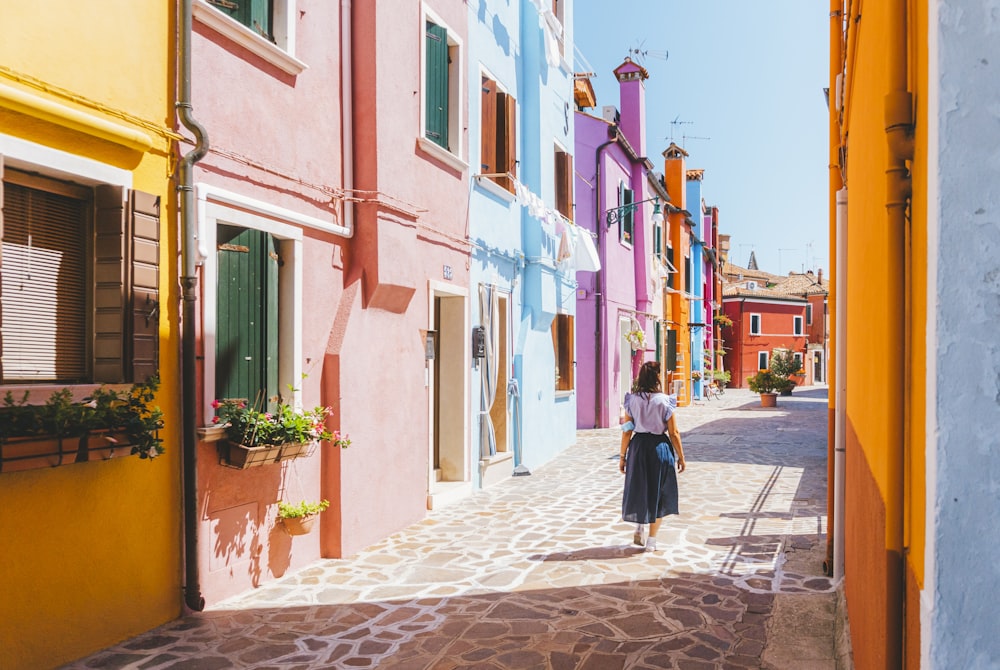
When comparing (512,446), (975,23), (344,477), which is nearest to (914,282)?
(975,23)

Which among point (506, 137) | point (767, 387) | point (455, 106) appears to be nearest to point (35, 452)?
point (455, 106)

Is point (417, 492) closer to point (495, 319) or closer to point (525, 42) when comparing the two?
point (495, 319)

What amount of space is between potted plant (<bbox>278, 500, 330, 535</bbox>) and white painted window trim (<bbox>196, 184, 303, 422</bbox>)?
0.86 m

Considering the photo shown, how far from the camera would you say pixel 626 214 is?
21547mm

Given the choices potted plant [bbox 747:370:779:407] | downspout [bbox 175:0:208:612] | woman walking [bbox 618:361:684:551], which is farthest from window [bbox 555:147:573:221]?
potted plant [bbox 747:370:779:407]

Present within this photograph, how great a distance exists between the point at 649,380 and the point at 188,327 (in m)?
4.08

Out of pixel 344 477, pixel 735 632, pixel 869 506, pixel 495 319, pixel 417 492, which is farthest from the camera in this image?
pixel 495 319

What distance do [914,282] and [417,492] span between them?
7546 mm

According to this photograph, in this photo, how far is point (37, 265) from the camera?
15.6ft

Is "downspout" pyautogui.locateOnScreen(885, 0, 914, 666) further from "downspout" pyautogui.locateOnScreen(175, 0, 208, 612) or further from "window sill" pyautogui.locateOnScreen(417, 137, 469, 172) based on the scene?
"window sill" pyautogui.locateOnScreen(417, 137, 469, 172)

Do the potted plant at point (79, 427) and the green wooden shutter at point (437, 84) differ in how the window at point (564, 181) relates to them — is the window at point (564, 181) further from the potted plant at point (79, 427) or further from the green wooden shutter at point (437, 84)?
the potted plant at point (79, 427)

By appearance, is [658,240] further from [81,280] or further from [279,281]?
[81,280]

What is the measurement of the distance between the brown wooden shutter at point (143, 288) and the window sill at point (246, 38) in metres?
1.49

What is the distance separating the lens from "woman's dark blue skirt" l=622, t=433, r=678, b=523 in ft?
24.3
